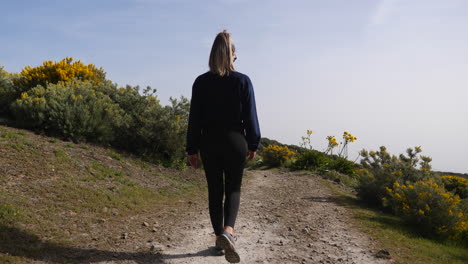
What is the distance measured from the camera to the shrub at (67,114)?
873cm

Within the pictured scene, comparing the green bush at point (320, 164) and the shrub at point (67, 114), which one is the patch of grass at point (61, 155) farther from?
the green bush at point (320, 164)

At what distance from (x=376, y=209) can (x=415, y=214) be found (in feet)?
5.15

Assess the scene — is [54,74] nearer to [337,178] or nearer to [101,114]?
[101,114]

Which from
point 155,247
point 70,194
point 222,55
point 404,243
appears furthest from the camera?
point 70,194

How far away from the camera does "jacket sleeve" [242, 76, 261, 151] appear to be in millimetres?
3850

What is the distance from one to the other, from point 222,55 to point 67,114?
647 centimetres

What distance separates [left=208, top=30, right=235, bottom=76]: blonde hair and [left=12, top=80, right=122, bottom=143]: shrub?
245 inches

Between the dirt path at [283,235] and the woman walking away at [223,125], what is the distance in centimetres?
72

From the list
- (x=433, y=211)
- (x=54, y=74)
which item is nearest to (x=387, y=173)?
(x=433, y=211)

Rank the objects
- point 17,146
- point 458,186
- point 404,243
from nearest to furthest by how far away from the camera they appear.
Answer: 1. point 404,243
2. point 17,146
3. point 458,186

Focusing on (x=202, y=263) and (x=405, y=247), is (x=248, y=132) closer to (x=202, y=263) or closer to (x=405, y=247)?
(x=202, y=263)

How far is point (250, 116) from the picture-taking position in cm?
387

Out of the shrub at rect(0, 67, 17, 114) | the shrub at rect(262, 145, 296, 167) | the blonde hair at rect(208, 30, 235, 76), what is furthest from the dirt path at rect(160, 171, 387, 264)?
the shrub at rect(0, 67, 17, 114)

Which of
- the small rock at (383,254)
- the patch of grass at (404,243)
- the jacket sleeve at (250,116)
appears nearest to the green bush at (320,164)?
the patch of grass at (404,243)
